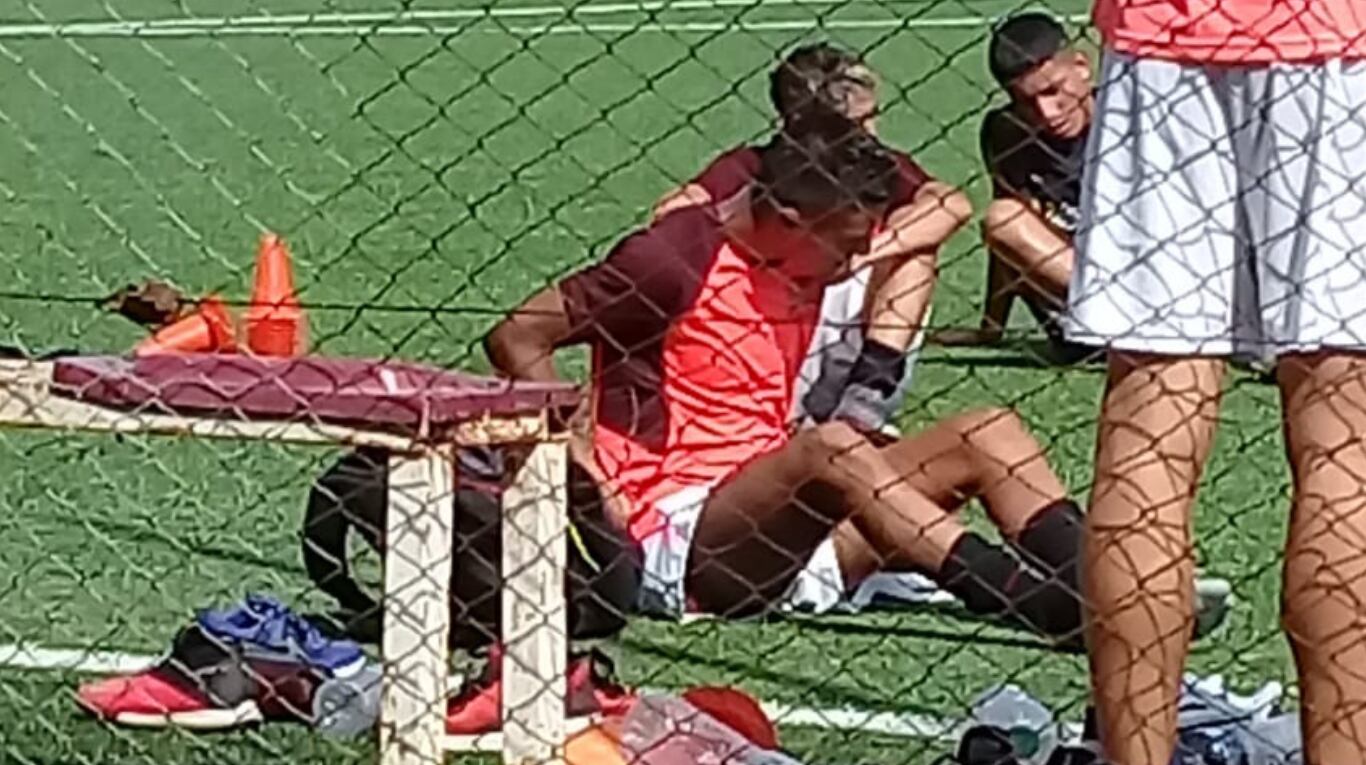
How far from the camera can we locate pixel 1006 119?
7719mm

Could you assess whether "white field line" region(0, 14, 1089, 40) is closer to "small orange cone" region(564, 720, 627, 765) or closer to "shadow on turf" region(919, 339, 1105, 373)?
"shadow on turf" region(919, 339, 1105, 373)

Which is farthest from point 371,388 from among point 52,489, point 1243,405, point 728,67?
point 728,67

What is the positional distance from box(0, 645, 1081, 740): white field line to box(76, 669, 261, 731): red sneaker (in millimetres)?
196

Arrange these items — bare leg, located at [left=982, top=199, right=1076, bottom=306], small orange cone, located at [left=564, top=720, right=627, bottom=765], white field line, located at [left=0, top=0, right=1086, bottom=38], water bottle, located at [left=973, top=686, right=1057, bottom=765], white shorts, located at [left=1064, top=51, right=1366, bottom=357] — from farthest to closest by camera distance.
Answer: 1. white field line, located at [left=0, top=0, right=1086, bottom=38]
2. bare leg, located at [left=982, top=199, right=1076, bottom=306]
3. water bottle, located at [left=973, top=686, right=1057, bottom=765]
4. small orange cone, located at [left=564, top=720, right=627, bottom=765]
5. white shorts, located at [left=1064, top=51, right=1366, bottom=357]

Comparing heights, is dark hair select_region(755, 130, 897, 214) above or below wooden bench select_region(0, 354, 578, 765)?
above

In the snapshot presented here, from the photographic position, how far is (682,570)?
5375mm

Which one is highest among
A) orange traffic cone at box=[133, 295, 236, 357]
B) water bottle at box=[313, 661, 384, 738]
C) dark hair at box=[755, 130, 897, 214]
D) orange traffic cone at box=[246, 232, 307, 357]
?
dark hair at box=[755, 130, 897, 214]

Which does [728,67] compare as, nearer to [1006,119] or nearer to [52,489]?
[1006,119]

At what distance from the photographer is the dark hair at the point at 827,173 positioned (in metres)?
5.49

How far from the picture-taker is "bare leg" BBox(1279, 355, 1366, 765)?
431cm

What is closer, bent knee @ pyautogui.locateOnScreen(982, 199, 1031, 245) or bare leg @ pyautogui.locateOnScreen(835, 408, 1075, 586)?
bare leg @ pyautogui.locateOnScreen(835, 408, 1075, 586)

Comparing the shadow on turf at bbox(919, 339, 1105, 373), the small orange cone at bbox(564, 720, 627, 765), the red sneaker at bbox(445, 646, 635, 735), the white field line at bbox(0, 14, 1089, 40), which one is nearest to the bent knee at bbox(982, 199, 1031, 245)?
the shadow on turf at bbox(919, 339, 1105, 373)

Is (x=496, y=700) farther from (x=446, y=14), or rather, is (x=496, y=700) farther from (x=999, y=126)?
(x=446, y=14)

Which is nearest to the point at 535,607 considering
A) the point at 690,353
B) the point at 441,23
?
the point at 690,353
